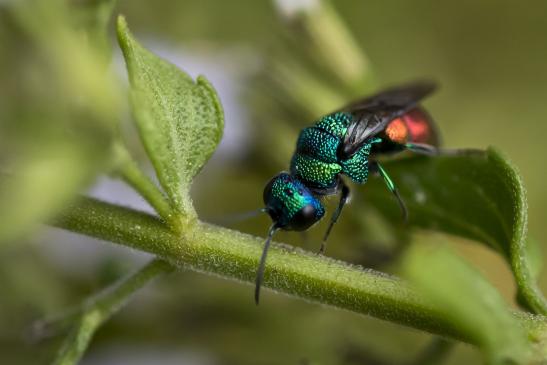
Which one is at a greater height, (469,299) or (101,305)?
(469,299)

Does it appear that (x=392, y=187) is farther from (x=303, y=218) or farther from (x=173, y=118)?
(x=173, y=118)

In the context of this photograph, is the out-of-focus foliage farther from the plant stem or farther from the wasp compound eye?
the wasp compound eye

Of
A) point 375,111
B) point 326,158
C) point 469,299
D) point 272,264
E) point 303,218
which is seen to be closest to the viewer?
point 469,299

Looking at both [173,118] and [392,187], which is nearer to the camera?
Answer: [173,118]

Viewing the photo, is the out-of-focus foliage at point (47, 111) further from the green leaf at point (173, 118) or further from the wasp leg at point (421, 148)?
the wasp leg at point (421, 148)

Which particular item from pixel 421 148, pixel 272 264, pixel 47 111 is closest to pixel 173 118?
pixel 272 264

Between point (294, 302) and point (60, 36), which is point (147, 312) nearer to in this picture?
point (294, 302)

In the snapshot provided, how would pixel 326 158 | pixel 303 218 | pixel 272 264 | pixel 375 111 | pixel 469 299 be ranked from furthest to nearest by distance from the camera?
pixel 375 111, pixel 326 158, pixel 303 218, pixel 272 264, pixel 469 299

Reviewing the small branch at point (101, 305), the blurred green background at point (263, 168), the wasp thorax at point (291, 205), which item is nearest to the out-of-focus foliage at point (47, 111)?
the blurred green background at point (263, 168)
